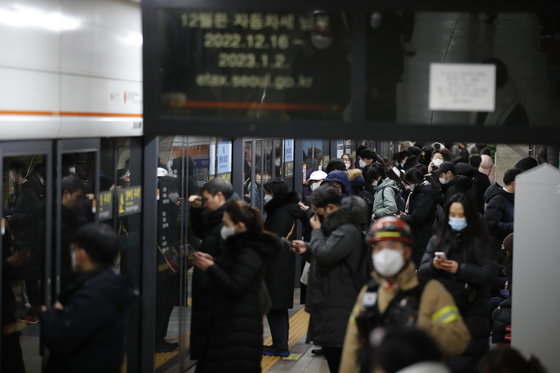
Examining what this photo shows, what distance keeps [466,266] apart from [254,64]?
7.15ft

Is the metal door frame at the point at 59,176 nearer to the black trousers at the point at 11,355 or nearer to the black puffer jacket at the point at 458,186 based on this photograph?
the black trousers at the point at 11,355

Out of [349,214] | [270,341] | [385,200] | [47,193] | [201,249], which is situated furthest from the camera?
[385,200]

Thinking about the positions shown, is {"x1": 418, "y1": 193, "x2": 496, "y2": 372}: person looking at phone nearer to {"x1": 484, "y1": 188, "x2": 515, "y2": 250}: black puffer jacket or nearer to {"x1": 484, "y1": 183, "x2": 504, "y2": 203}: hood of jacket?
{"x1": 484, "y1": 188, "x2": 515, "y2": 250}: black puffer jacket

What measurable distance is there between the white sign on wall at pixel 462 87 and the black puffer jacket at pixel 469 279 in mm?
1809

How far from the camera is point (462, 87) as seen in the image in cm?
471

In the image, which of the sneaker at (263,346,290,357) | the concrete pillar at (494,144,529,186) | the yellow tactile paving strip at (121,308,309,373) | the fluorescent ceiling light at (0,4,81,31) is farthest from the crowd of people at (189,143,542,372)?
the concrete pillar at (494,144,529,186)

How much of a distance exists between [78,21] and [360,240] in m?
2.26

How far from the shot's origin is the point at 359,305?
16.0 ft

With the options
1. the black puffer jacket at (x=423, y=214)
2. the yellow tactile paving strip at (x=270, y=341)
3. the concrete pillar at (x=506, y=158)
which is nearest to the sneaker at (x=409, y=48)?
the yellow tactile paving strip at (x=270, y=341)

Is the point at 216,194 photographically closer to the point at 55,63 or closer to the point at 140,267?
the point at 140,267

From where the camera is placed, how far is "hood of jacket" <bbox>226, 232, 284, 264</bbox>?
6.25 metres

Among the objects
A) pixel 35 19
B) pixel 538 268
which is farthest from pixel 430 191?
pixel 35 19

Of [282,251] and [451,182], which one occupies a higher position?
[451,182]

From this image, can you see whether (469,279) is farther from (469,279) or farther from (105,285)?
(105,285)
